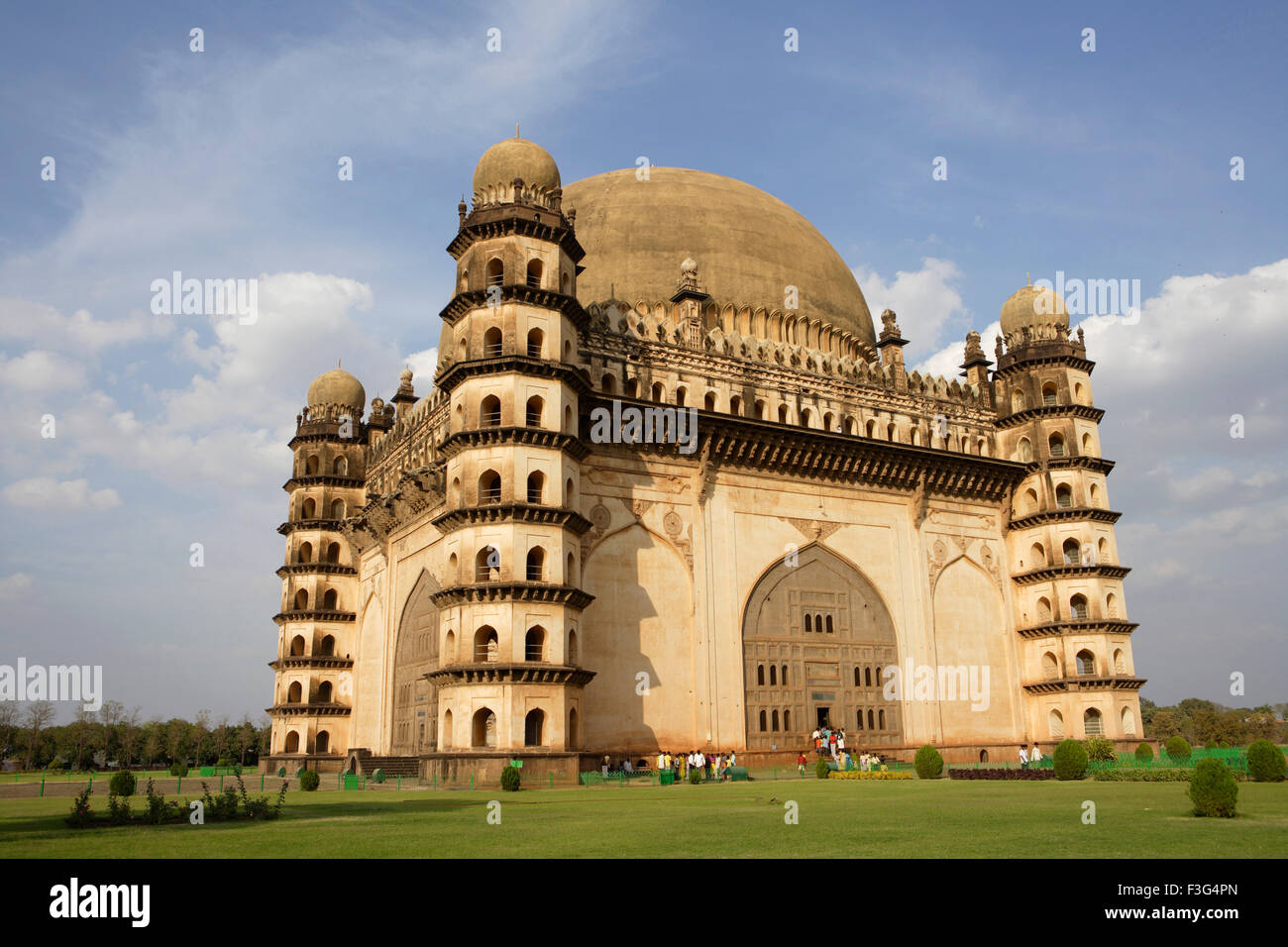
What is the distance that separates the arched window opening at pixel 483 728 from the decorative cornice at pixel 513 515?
5.29 meters

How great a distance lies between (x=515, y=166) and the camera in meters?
32.3

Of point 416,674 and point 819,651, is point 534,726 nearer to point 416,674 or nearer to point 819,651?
point 416,674

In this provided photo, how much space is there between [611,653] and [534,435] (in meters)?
7.40

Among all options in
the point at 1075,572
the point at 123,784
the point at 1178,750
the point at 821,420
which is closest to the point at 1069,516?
the point at 1075,572

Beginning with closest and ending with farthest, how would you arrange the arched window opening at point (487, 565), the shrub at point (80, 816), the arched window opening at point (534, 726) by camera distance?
the shrub at point (80, 816) < the arched window opening at point (534, 726) < the arched window opening at point (487, 565)

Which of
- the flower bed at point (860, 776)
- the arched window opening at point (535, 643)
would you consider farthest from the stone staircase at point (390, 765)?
the flower bed at point (860, 776)

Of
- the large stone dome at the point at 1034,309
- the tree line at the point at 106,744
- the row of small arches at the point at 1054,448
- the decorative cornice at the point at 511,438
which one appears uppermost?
the large stone dome at the point at 1034,309

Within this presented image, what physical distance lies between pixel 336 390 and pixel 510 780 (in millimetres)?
26263

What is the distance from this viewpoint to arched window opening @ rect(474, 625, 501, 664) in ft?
91.6

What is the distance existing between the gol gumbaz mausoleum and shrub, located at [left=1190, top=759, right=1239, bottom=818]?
53.9ft

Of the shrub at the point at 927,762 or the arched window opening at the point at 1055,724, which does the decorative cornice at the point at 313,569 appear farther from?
the arched window opening at the point at 1055,724

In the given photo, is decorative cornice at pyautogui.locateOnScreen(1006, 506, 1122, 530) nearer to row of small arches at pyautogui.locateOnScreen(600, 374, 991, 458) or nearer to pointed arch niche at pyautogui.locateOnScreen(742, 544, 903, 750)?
row of small arches at pyautogui.locateOnScreen(600, 374, 991, 458)

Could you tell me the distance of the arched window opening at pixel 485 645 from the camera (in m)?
27.9
